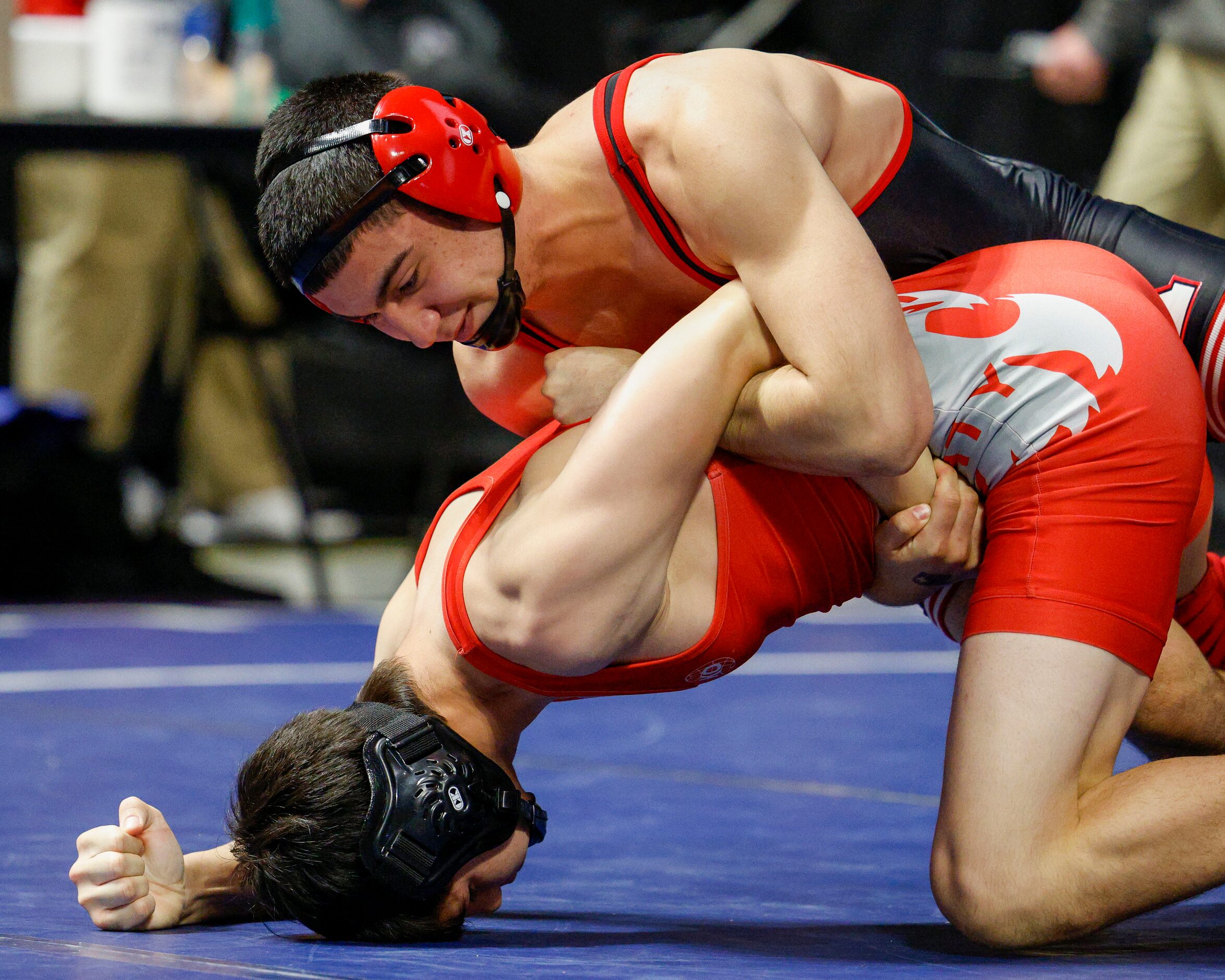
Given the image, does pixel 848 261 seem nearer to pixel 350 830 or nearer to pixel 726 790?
pixel 350 830

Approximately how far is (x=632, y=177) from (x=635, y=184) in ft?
0.03

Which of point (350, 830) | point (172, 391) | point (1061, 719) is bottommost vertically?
point (172, 391)

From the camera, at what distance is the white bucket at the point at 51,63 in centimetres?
488

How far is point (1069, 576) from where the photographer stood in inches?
87.0

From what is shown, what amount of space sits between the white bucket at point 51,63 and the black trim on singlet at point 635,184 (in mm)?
3138

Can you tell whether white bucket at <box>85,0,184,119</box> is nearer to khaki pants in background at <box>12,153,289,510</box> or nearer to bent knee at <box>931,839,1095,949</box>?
khaki pants in background at <box>12,153,289,510</box>

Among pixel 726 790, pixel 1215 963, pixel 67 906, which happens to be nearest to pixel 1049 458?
pixel 1215 963

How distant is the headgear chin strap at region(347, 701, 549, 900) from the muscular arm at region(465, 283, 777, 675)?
154 mm

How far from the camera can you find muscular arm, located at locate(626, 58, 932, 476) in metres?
2.06

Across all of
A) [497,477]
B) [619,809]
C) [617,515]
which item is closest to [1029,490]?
[617,515]

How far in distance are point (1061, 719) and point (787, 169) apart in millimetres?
802

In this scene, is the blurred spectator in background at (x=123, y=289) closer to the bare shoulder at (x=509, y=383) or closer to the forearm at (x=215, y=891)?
the bare shoulder at (x=509, y=383)

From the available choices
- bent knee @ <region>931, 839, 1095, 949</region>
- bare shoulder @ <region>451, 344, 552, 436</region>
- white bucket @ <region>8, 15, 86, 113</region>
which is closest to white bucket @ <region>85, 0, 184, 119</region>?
white bucket @ <region>8, 15, 86, 113</region>

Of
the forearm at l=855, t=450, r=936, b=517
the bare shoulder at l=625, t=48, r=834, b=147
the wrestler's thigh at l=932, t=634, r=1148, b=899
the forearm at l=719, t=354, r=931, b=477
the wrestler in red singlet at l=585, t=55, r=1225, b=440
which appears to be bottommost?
the wrestler's thigh at l=932, t=634, r=1148, b=899
